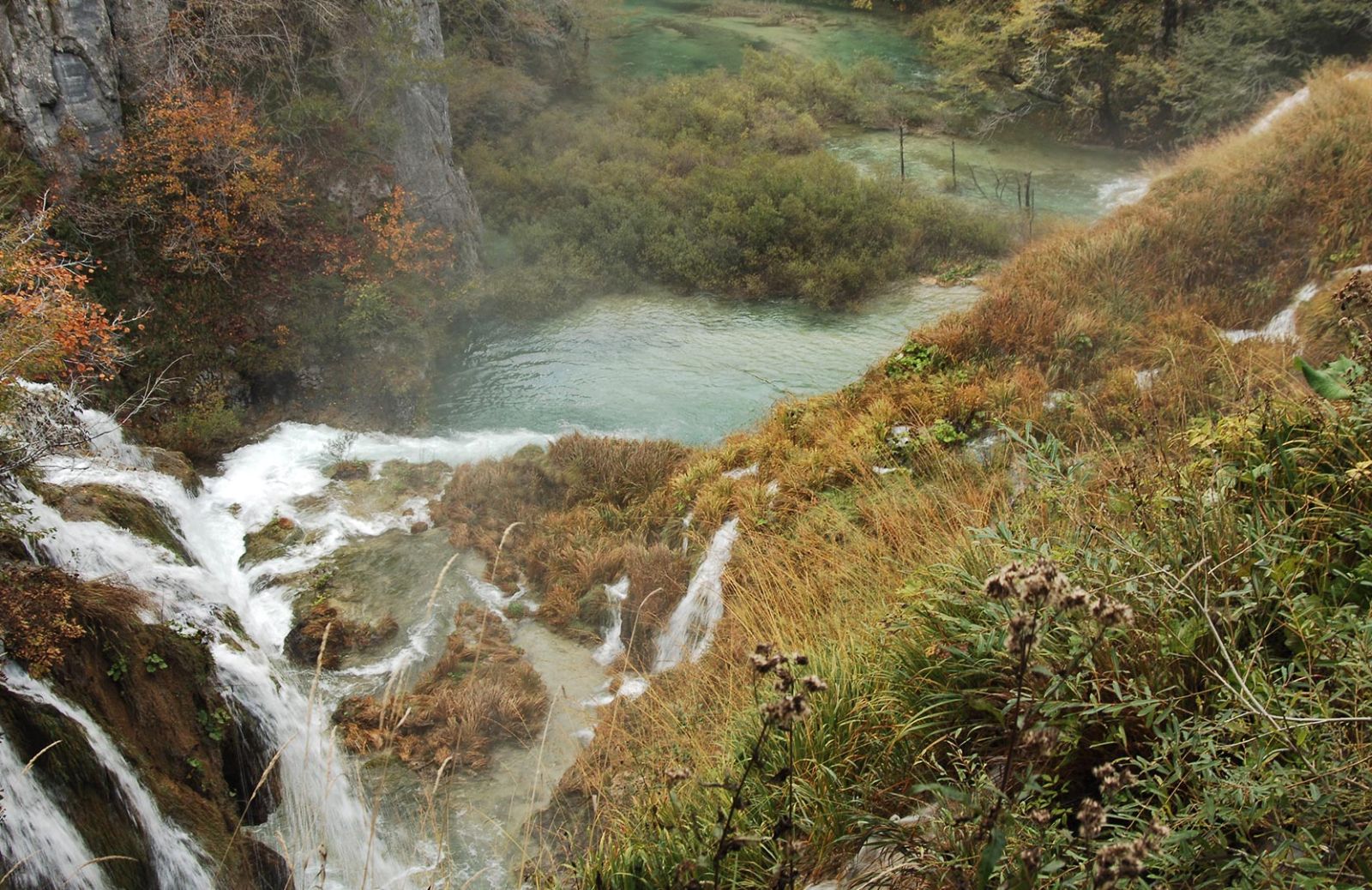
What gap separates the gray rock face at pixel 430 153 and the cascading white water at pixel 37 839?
12532 millimetres

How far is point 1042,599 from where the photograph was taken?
192 cm

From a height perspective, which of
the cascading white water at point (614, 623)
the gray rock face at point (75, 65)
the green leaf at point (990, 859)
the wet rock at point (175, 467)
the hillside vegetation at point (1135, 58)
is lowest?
the cascading white water at point (614, 623)

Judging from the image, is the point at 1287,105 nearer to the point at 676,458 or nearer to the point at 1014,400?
the point at 1014,400

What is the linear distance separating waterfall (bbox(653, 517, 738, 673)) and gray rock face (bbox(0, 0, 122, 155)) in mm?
10780

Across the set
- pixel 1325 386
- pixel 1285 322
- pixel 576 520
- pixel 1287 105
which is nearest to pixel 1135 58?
pixel 1287 105

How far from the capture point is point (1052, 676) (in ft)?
6.62

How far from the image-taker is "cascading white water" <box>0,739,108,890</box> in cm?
394

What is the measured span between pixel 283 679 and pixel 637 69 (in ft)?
69.5

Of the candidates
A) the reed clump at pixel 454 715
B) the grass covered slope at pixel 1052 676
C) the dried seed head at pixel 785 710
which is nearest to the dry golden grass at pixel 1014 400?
the grass covered slope at pixel 1052 676

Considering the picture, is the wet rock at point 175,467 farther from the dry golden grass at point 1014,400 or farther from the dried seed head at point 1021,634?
the dried seed head at point 1021,634

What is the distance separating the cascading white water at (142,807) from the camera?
4.70 m

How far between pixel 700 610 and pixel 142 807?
3.80 m

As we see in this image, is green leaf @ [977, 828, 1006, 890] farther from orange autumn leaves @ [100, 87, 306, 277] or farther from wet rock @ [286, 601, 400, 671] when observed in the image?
orange autumn leaves @ [100, 87, 306, 277]

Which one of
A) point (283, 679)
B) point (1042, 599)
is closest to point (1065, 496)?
point (1042, 599)
